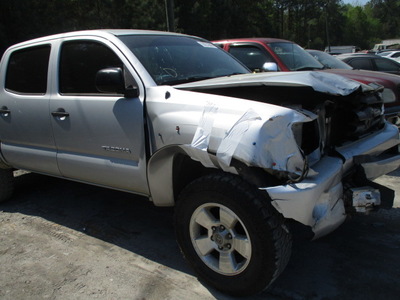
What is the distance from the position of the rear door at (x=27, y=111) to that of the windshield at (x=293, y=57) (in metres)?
4.08

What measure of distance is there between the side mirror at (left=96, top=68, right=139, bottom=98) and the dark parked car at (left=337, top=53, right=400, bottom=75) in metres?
8.70

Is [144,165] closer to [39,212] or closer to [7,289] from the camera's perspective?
[7,289]

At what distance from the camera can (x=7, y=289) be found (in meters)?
2.93

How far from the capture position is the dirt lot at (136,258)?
2.77 m

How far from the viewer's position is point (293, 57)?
6.77 m

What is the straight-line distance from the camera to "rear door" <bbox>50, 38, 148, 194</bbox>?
3027 millimetres

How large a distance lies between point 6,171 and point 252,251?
351 centimetres

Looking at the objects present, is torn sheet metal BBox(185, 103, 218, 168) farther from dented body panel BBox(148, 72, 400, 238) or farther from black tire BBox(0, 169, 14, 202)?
black tire BBox(0, 169, 14, 202)

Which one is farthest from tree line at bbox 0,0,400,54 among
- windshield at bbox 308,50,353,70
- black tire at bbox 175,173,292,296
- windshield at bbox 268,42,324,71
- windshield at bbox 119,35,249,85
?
black tire at bbox 175,173,292,296

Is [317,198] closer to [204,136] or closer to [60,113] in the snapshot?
[204,136]

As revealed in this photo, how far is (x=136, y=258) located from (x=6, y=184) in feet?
7.78

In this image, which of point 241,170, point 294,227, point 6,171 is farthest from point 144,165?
point 6,171

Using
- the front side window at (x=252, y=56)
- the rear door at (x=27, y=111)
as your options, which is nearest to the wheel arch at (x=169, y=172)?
the rear door at (x=27, y=111)

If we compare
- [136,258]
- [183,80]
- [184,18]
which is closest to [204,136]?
[183,80]
